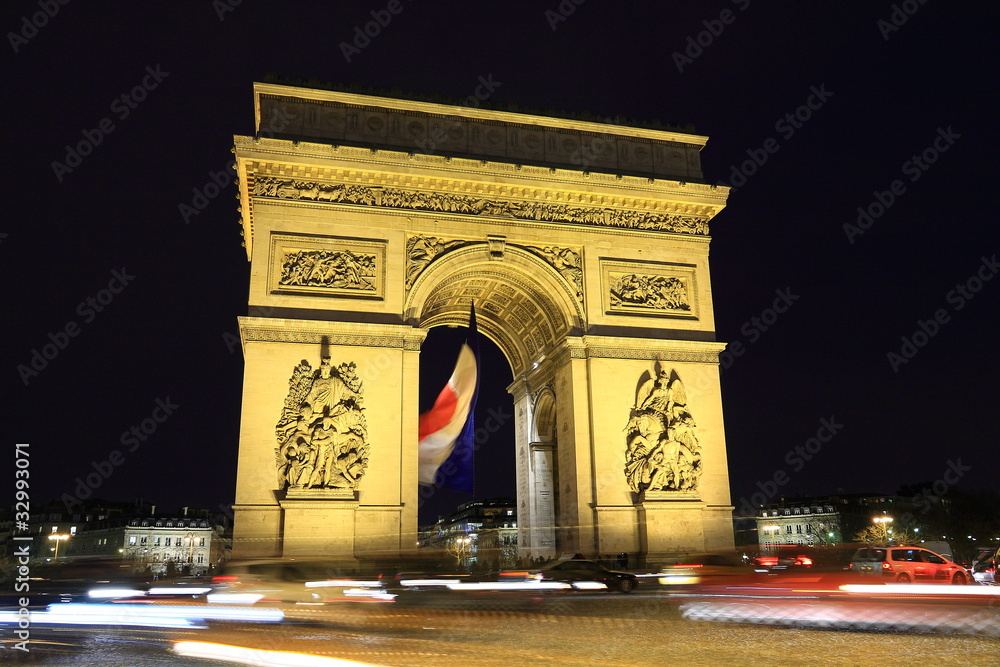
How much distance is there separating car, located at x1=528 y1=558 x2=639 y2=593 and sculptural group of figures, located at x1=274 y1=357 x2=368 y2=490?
5367mm

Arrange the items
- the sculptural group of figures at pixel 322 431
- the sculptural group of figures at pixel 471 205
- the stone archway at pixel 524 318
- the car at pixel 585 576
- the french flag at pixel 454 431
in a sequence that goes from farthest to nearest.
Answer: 1. the stone archway at pixel 524 318
2. the french flag at pixel 454 431
3. the sculptural group of figures at pixel 471 205
4. the sculptural group of figures at pixel 322 431
5. the car at pixel 585 576

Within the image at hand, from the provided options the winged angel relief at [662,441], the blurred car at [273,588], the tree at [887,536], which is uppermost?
the winged angel relief at [662,441]

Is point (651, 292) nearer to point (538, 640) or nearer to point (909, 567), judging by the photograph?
point (909, 567)

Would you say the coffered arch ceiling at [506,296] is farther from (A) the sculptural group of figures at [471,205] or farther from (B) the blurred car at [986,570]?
(B) the blurred car at [986,570]

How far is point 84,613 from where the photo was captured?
38.8ft

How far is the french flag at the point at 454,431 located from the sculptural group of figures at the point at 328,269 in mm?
3735

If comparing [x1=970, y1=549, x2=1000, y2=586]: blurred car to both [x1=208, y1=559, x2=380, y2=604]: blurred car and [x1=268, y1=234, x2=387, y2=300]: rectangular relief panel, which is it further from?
[x1=268, y1=234, x2=387, y2=300]: rectangular relief panel

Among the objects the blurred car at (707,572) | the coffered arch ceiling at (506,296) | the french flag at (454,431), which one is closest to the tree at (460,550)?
the french flag at (454,431)

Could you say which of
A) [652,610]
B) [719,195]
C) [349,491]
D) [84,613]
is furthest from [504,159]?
[84,613]

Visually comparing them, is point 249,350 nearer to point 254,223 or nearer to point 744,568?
point 254,223

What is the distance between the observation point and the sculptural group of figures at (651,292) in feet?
79.9

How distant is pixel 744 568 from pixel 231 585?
45.6ft

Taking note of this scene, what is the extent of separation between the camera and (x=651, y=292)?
2462 cm

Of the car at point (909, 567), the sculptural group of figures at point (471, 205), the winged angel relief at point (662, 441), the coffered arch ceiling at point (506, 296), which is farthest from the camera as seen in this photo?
the coffered arch ceiling at point (506, 296)
